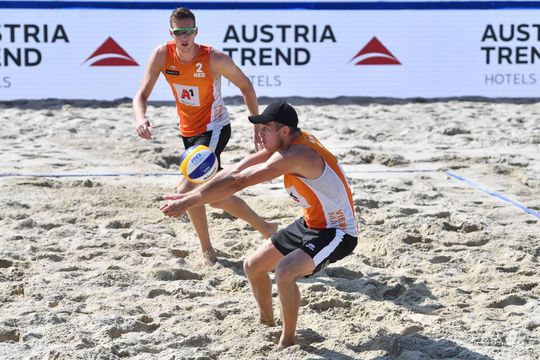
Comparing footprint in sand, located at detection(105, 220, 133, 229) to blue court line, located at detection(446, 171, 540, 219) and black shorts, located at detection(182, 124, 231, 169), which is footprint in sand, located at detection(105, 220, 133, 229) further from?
blue court line, located at detection(446, 171, 540, 219)

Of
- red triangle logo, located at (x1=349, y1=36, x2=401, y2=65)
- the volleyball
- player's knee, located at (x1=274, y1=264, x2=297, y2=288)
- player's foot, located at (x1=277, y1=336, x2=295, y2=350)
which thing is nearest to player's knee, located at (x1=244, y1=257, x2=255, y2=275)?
player's knee, located at (x1=274, y1=264, x2=297, y2=288)

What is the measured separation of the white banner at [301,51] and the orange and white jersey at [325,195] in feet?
24.6

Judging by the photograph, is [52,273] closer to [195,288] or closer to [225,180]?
[195,288]

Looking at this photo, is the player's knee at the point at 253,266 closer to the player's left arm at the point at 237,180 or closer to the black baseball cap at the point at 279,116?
the player's left arm at the point at 237,180

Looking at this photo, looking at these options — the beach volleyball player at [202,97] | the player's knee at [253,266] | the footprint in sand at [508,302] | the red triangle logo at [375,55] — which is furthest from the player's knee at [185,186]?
the red triangle logo at [375,55]

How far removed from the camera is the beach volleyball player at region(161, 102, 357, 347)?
429 cm

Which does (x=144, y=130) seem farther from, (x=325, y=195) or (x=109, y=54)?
(x=109, y=54)

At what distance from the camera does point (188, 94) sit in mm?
5973

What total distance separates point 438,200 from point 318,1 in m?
5.31

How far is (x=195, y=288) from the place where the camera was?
17.6 feet

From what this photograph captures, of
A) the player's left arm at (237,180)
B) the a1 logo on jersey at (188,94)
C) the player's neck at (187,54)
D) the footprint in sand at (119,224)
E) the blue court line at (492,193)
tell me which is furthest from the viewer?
the blue court line at (492,193)

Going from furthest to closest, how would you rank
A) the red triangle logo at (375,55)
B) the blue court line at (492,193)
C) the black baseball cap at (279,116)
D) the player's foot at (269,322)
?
the red triangle logo at (375,55) → the blue court line at (492,193) → the player's foot at (269,322) → the black baseball cap at (279,116)

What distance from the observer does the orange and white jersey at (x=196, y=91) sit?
5926 millimetres

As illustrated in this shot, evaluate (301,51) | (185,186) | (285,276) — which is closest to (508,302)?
(285,276)
